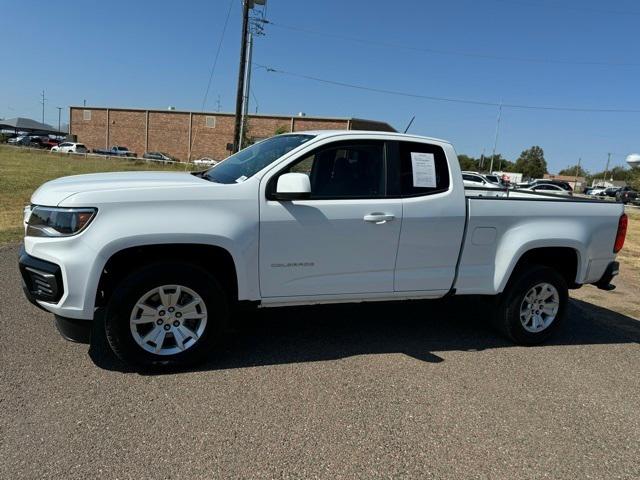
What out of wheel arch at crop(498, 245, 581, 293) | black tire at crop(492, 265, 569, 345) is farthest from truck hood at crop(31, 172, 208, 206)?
black tire at crop(492, 265, 569, 345)

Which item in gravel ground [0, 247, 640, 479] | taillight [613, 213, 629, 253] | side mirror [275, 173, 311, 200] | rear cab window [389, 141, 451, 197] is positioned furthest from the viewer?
taillight [613, 213, 629, 253]

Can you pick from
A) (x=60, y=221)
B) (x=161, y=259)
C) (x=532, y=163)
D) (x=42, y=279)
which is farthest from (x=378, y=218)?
(x=532, y=163)

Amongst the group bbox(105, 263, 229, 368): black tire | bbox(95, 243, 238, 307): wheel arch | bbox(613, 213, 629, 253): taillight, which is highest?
bbox(613, 213, 629, 253): taillight

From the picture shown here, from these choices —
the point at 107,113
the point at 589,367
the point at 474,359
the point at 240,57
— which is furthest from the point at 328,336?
the point at 107,113

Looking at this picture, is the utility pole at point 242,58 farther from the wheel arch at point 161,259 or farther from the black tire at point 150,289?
the black tire at point 150,289

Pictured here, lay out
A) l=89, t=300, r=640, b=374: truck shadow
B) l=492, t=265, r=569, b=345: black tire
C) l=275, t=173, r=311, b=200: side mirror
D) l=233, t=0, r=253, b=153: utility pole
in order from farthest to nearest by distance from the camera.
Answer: l=233, t=0, r=253, b=153: utility pole → l=492, t=265, r=569, b=345: black tire → l=89, t=300, r=640, b=374: truck shadow → l=275, t=173, r=311, b=200: side mirror

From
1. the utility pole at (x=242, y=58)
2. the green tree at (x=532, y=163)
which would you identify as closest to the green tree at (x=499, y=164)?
the green tree at (x=532, y=163)

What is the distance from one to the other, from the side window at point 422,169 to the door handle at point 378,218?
0.29 m

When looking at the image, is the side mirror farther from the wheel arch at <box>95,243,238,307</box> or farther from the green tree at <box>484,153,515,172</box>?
the green tree at <box>484,153,515,172</box>

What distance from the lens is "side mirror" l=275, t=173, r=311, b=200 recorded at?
3.76 metres

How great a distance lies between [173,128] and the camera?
63875mm

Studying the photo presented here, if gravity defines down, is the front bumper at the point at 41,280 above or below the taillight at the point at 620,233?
below

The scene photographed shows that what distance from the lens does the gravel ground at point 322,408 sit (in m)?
2.88

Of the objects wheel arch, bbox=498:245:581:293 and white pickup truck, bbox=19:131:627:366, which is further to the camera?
wheel arch, bbox=498:245:581:293
